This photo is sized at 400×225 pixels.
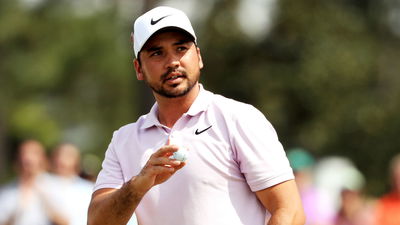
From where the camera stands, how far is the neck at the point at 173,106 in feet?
19.2

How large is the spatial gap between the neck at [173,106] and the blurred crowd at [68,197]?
4178 mm

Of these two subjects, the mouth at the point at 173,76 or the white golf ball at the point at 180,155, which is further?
the mouth at the point at 173,76

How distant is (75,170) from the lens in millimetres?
12172

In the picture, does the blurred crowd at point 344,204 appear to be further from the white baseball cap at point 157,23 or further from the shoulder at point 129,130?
the white baseball cap at point 157,23

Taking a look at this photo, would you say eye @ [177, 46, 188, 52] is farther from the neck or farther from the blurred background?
the blurred background

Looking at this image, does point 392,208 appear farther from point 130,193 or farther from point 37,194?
point 130,193

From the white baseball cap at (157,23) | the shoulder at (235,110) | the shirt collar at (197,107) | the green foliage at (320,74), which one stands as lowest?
the green foliage at (320,74)

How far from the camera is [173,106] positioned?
592 centimetres

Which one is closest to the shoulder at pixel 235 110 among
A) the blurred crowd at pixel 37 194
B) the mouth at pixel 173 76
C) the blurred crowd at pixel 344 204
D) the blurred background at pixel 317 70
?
the mouth at pixel 173 76

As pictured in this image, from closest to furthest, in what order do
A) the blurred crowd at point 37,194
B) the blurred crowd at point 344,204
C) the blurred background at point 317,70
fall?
the blurred crowd at point 37,194
the blurred crowd at point 344,204
the blurred background at point 317,70

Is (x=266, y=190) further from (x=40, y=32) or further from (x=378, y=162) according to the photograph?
(x=40, y=32)

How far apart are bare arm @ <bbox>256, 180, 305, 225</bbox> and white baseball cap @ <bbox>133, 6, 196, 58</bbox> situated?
0.89 m

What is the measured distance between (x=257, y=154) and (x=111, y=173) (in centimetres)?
85

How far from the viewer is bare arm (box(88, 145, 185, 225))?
535 cm
